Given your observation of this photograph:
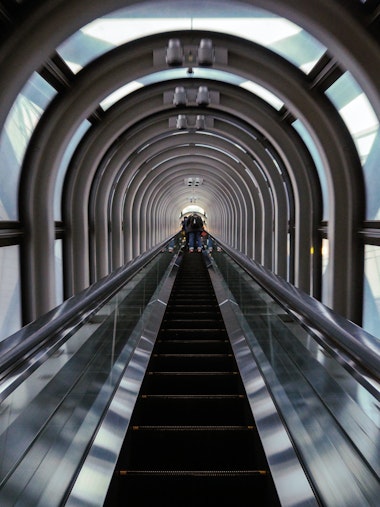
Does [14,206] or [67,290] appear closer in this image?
[14,206]

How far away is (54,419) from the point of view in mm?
2928

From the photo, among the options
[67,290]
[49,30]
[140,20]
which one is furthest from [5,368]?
[67,290]

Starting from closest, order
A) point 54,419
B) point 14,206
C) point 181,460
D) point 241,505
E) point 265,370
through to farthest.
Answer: point 54,419 → point 241,505 → point 181,460 → point 265,370 → point 14,206

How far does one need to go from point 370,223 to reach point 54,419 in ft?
23.3

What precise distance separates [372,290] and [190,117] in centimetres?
829

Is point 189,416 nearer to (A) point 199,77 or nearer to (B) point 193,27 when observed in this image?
→ (B) point 193,27

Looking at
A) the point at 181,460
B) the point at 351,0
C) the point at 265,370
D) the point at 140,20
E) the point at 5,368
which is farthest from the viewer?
the point at 140,20

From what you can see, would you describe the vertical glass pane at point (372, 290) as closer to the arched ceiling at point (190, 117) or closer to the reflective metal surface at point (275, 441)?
the arched ceiling at point (190, 117)

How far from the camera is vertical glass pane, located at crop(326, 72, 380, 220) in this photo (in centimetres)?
853

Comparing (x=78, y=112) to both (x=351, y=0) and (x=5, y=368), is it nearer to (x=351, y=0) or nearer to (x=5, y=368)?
(x=351, y=0)

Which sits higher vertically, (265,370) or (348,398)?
(348,398)

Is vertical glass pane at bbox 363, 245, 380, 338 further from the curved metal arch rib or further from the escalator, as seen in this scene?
the escalator

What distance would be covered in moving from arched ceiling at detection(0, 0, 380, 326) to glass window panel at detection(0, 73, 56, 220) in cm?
17

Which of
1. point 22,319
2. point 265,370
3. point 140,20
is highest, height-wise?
point 140,20
